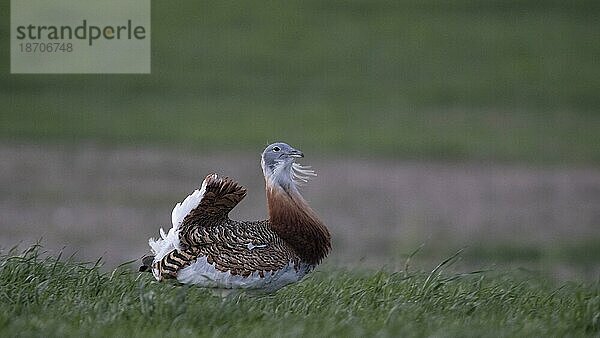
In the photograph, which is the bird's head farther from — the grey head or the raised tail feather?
the raised tail feather

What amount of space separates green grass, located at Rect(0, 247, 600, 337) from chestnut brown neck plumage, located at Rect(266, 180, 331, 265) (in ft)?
0.66

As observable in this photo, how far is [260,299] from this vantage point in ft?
20.5

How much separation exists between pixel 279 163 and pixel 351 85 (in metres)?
8.68

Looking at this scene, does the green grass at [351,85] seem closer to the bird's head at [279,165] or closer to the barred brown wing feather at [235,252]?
the bird's head at [279,165]

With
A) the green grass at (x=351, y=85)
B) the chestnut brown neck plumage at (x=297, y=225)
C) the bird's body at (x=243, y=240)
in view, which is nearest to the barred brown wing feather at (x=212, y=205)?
the bird's body at (x=243, y=240)

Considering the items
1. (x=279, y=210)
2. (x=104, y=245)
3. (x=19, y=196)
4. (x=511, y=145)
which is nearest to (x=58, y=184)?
(x=19, y=196)

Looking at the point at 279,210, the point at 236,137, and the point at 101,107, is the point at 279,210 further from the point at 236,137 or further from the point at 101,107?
the point at 101,107

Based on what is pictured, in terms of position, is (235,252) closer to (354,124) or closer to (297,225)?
(297,225)

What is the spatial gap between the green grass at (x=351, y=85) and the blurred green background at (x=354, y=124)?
0.02 meters

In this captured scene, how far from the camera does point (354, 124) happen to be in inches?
569

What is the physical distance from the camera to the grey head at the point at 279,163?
6.65 meters

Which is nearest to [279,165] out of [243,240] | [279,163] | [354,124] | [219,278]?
[279,163]

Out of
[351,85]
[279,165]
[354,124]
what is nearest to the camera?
[279,165]

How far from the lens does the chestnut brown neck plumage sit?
6.52 meters
